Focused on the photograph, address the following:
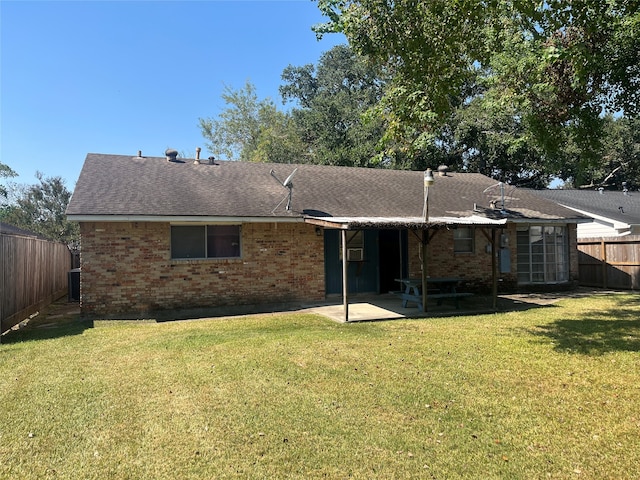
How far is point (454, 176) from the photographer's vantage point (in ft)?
58.9

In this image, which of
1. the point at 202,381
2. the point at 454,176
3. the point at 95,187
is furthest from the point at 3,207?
the point at 202,381

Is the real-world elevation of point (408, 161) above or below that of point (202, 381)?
above

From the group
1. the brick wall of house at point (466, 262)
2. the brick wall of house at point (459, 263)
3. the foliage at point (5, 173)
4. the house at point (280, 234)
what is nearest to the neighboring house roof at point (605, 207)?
the house at point (280, 234)

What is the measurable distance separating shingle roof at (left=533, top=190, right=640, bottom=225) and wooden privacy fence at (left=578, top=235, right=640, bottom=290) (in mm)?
2451

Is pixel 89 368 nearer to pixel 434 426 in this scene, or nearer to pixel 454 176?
pixel 434 426

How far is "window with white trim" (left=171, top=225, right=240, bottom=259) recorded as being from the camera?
1111cm

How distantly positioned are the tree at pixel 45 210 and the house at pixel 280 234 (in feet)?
86.2

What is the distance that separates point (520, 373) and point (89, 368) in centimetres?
584

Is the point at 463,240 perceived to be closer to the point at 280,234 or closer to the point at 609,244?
the point at 609,244

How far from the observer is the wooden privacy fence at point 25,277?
341 inches

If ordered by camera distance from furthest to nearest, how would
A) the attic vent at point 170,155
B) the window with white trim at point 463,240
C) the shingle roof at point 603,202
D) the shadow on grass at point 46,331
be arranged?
1. the shingle roof at point 603,202
2. the attic vent at point 170,155
3. the window with white trim at point 463,240
4. the shadow on grass at point 46,331

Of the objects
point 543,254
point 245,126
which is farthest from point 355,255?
point 245,126

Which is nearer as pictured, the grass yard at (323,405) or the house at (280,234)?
the grass yard at (323,405)

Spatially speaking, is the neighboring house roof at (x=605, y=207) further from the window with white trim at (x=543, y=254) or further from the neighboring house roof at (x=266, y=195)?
the window with white trim at (x=543, y=254)
